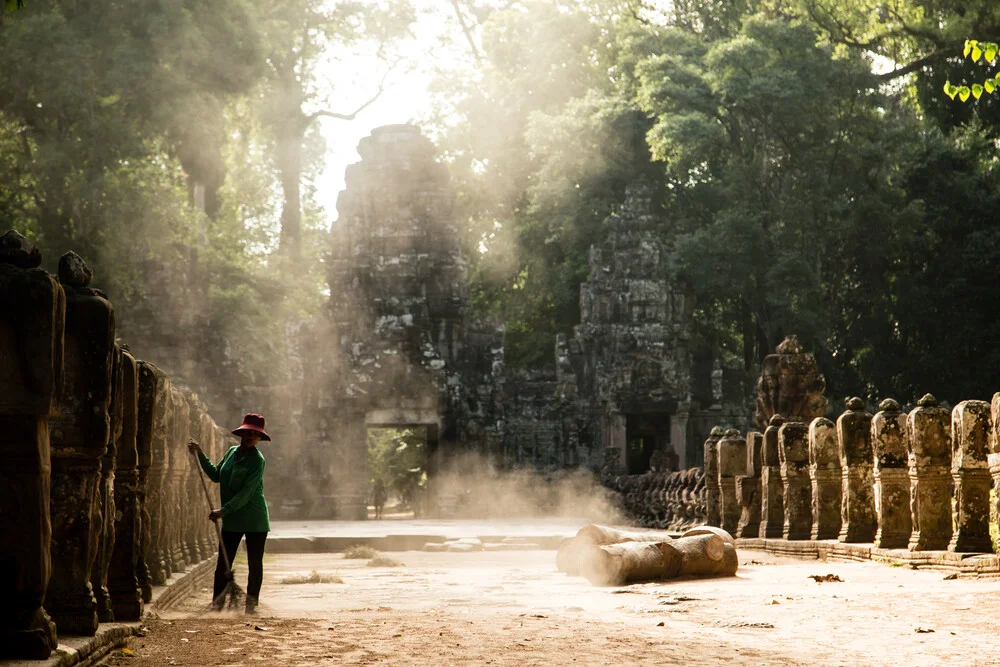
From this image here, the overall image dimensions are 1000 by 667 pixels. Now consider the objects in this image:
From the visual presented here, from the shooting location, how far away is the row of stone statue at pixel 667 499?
21797 mm

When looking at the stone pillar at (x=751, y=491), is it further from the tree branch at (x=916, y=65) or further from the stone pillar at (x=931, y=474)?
the tree branch at (x=916, y=65)

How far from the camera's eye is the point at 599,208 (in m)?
41.1

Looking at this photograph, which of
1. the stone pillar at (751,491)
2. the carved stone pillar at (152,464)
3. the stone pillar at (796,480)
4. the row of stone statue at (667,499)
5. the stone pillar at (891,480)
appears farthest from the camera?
the row of stone statue at (667,499)

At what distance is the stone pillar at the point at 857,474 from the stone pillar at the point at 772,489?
7.71 ft

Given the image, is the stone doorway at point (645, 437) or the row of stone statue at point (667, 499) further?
the stone doorway at point (645, 437)

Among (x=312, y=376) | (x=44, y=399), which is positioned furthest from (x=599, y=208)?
(x=44, y=399)

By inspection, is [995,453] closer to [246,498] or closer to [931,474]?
[931,474]

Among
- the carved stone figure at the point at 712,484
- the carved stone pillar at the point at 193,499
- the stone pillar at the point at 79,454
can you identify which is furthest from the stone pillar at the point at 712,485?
the stone pillar at the point at 79,454

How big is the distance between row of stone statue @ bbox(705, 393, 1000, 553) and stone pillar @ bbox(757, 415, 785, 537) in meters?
0.01

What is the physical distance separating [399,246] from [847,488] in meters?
19.0

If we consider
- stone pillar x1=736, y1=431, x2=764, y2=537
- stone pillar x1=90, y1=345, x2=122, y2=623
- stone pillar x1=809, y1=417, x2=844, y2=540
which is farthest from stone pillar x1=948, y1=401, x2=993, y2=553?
stone pillar x1=90, y1=345, x2=122, y2=623

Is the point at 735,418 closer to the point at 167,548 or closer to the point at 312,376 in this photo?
the point at 312,376

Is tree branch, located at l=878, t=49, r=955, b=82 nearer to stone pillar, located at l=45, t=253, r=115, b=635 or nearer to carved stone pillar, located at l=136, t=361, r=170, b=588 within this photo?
carved stone pillar, located at l=136, t=361, r=170, b=588

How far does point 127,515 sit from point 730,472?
12.6 meters
